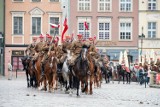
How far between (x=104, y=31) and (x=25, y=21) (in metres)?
9.51

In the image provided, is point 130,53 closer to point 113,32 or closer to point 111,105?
point 113,32

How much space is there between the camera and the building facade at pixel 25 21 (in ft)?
217

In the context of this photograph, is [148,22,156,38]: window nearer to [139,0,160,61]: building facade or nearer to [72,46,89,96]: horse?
[139,0,160,61]: building facade

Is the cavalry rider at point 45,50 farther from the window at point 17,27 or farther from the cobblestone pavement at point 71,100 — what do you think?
the window at point 17,27

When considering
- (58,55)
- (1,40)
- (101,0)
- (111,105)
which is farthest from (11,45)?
(111,105)

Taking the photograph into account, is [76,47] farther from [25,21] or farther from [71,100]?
[25,21]

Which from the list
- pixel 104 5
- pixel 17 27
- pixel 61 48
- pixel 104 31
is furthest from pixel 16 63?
pixel 61 48

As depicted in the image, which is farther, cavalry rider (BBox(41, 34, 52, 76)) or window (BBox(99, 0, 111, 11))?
window (BBox(99, 0, 111, 11))

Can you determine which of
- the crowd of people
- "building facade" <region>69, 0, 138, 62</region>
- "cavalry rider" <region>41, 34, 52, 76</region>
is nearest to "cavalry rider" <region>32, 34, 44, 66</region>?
the crowd of people

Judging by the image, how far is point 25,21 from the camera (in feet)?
Result: 218

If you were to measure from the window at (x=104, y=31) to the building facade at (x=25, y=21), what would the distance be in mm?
4985

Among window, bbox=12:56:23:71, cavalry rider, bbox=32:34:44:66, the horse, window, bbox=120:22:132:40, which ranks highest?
window, bbox=120:22:132:40

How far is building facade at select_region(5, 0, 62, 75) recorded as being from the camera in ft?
217

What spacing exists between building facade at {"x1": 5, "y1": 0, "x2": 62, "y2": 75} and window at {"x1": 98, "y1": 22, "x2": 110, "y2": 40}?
196 inches
